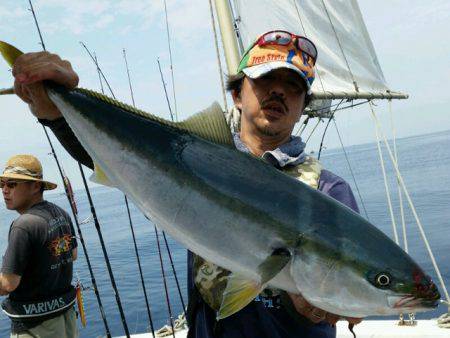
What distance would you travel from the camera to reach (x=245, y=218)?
6.50ft

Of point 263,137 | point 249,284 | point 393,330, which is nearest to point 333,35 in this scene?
point 393,330

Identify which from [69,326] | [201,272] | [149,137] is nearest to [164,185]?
[149,137]

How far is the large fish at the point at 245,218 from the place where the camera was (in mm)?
1879

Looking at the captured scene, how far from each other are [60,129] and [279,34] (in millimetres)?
1451

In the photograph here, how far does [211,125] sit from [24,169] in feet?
13.9

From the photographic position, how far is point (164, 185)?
6.78 ft

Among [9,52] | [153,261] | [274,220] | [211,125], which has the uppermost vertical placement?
[9,52]

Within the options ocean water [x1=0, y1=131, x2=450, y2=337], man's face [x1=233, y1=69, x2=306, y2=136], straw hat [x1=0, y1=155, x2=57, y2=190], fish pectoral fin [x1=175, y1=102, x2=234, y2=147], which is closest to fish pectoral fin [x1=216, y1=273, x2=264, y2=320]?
fish pectoral fin [x1=175, y1=102, x2=234, y2=147]

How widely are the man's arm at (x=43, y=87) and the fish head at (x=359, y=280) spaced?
1408 millimetres

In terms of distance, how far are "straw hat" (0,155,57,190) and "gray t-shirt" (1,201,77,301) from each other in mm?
397

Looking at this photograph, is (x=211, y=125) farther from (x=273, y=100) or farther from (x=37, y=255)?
(x=37, y=255)

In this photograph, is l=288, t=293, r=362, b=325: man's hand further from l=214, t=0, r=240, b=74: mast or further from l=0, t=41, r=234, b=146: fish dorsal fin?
l=214, t=0, r=240, b=74: mast

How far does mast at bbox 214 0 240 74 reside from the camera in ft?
22.5

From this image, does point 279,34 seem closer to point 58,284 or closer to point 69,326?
point 58,284
